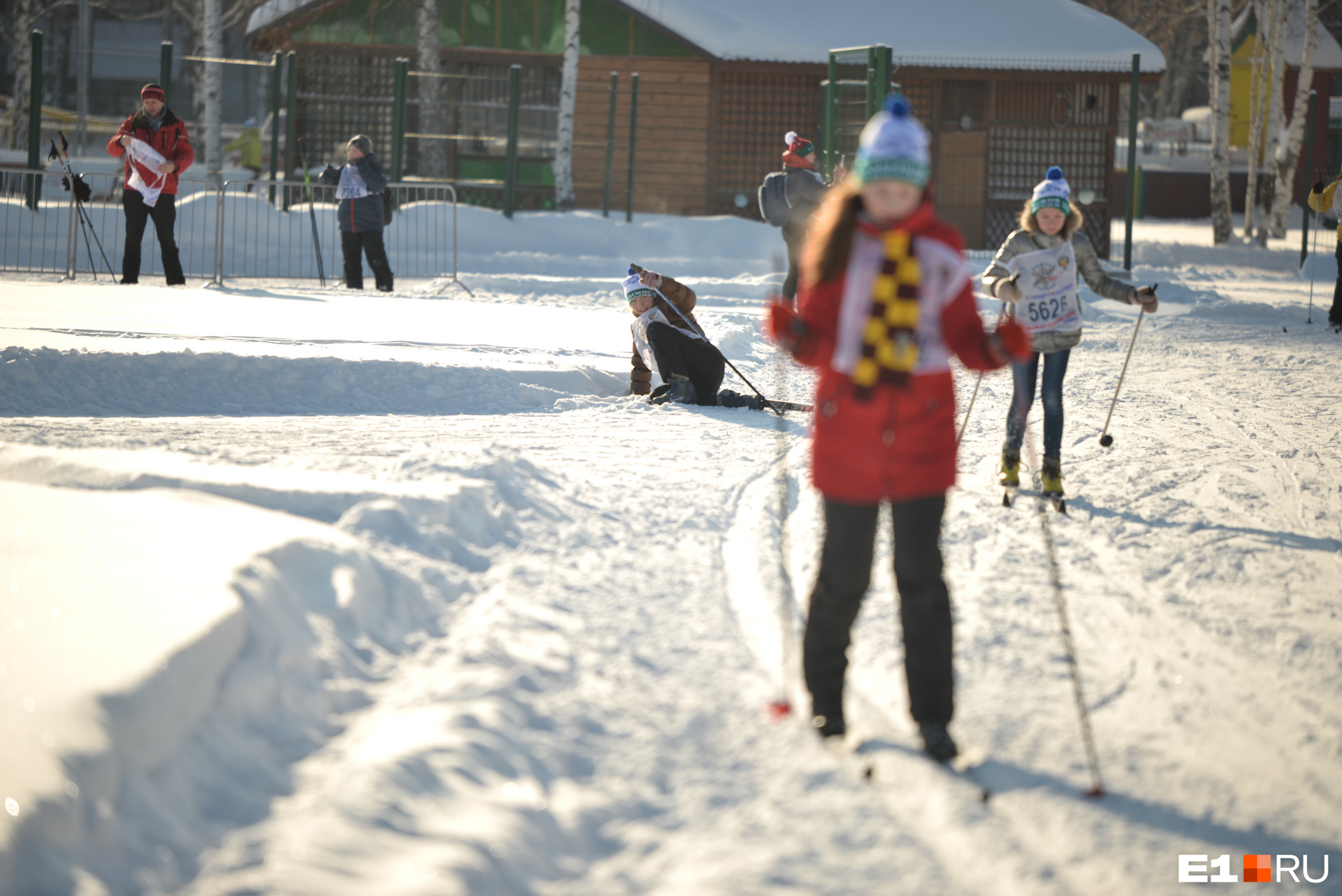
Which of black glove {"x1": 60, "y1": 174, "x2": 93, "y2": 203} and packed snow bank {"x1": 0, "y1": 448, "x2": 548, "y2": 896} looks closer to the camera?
packed snow bank {"x1": 0, "y1": 448, "x2": 548, "y2": 896}

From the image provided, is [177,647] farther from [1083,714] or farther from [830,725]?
[1083,714]

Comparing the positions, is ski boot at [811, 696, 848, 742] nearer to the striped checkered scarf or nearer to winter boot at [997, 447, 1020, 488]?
the striped checkered scarf

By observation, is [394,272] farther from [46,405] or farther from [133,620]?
[133,620]

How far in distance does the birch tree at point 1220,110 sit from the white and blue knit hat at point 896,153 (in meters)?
20.8

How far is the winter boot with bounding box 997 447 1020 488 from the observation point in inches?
247

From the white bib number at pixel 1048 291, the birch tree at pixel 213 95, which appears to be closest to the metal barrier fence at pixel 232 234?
the birch tree at pixel 213 95

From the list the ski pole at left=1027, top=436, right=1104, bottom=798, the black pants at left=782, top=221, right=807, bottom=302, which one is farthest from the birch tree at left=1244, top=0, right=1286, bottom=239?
the ski pole at left=1027, top=436, right=1104, bottom=798

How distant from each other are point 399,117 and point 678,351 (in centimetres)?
1116

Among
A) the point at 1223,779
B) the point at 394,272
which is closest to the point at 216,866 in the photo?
the point at 1223,779

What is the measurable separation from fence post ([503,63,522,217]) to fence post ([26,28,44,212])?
6.19m

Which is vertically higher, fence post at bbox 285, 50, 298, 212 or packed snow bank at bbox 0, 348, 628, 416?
fence post at bbox 285, 50, 298, 212

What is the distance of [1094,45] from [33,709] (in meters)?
22.1

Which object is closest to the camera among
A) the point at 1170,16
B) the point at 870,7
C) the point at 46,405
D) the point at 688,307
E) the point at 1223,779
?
the point at 1223,779

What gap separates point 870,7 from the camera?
23328 mm
